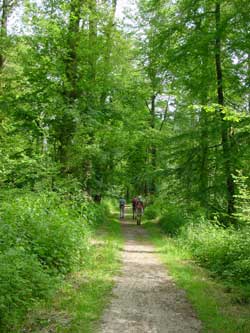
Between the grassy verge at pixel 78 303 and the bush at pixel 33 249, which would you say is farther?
the grassy verge at pixel 78 303

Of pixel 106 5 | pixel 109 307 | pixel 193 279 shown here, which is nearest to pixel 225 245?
pixel 193 279

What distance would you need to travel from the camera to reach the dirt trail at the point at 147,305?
600 centimetres

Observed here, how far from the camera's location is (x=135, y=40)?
28312mm

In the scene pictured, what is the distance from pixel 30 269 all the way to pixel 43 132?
9.04m

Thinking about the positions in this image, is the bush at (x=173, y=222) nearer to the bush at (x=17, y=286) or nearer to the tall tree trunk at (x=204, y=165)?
the tall tree trunk at (x=204, y=165)

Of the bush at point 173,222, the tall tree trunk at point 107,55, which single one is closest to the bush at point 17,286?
the bush at point 173,222

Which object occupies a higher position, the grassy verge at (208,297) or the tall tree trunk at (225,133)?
the tall tree trunk at (225,133)

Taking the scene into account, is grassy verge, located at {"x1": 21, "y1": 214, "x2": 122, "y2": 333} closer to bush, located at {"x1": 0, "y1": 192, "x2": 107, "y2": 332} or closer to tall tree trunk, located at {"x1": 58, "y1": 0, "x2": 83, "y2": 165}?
bush, located at {"x1": 0, "y1": 192, "x2": 107, "y2": 332}

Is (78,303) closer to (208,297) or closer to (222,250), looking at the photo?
(208,297)

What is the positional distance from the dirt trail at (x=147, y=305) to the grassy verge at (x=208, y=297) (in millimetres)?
189

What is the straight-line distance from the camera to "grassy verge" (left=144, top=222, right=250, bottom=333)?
6.20 m

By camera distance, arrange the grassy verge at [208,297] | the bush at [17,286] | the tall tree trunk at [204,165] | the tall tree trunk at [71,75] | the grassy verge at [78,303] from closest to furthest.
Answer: the bush at [17,286], the grassy verge at [78,303], the grassy verge at [208,297], the tall tree trunk at [204,165], the tall tree trunk at [71,75]

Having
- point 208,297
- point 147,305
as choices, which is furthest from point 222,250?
point 147,305

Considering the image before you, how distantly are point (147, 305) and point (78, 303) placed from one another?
1302 millimetres
